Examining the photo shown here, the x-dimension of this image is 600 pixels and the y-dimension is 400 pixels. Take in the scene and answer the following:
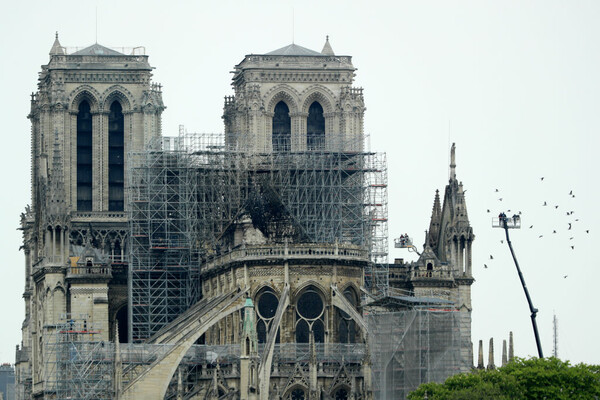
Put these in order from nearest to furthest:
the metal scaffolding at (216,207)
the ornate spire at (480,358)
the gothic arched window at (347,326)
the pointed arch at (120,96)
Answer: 1. the gothic arched window at (347,326)
2. the ornate spire at (480,358)
3. the metal scaffolding at (216,207)
4. the pointed arch at (120,96)

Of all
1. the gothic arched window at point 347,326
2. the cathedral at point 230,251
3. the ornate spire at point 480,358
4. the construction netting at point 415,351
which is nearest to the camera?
the construction netting at point 415,351

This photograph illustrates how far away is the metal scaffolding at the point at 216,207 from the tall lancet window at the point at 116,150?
1273 cm

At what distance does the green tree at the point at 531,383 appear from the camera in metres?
111

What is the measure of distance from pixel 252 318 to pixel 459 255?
23601 millimetres

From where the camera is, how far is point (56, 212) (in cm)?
15025

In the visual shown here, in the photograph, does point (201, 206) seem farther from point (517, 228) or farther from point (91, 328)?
point (517, 228)

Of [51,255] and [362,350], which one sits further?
[51,255]

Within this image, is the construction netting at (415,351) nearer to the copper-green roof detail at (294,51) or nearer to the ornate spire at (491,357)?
the ornate spire at (491,357)

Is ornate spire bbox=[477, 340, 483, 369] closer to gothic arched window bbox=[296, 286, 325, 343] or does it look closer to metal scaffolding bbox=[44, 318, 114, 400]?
gothic arched window bbox=[296, 286, 325, 343]

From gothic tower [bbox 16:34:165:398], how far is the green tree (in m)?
43.7

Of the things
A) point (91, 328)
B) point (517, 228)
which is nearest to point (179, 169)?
point (91, 328)

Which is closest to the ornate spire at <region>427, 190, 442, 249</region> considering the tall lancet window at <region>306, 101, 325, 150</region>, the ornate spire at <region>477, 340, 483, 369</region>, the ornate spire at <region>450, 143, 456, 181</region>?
the ornate spire at <region>450, 143, 456, 181</region>

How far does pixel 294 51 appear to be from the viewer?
16038 cm

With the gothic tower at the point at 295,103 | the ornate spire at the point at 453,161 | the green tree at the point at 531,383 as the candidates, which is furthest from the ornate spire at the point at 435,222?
the green tree at the point at 531,383
